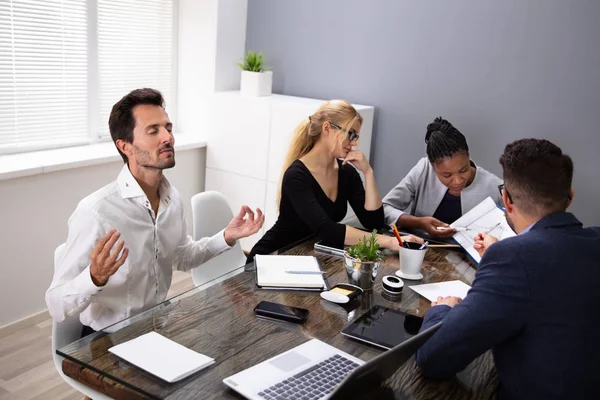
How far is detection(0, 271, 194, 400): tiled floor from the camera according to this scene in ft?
8.63

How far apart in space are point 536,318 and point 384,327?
462 millimetres

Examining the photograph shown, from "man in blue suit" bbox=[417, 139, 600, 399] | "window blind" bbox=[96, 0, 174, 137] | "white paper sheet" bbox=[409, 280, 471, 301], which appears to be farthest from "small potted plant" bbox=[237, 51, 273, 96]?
"man in blue suit" bbox=[417, 139, 600, 399]

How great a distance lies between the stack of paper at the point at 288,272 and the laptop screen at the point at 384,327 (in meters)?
0.24

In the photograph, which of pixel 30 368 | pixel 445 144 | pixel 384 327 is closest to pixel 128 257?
pixel 384 327

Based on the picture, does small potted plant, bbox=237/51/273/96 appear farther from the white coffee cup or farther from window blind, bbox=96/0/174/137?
the white coffee cup

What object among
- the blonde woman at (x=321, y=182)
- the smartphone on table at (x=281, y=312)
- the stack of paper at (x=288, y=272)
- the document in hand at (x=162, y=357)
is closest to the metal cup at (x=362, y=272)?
the stack of paper at (x=288, y=272)

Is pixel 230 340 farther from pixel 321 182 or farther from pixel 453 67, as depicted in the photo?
pixel 453 67

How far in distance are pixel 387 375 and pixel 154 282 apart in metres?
1.03

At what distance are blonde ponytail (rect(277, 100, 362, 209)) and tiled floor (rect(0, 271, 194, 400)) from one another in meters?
1.29

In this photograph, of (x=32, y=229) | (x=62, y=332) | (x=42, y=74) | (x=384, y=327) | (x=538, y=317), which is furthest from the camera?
(x=42, y=74)

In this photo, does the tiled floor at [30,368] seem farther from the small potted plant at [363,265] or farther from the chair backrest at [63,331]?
the small potted plant at [363,265]

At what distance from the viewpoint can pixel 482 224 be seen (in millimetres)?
2482

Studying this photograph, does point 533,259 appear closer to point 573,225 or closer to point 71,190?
point 573,225

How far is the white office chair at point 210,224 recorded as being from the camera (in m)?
Result: 2.64
